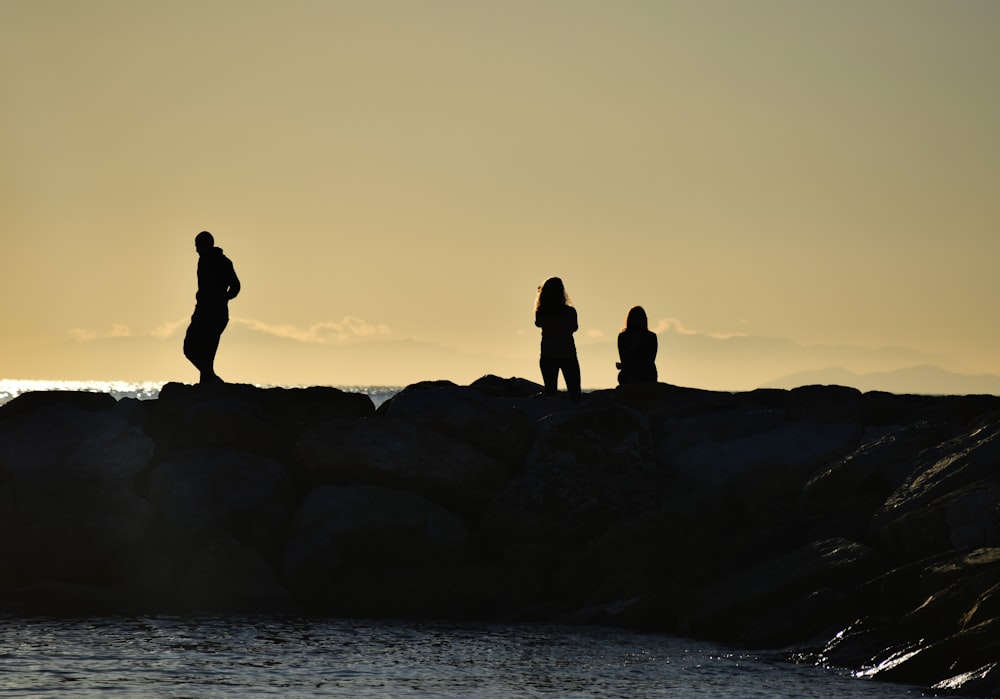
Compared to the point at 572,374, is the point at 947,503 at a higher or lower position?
lower

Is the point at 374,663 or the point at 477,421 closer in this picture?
the point at 374,663

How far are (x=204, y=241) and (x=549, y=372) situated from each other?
21.1 ft

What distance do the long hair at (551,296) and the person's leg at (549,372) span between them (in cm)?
100

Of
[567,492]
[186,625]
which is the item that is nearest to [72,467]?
[186,625]

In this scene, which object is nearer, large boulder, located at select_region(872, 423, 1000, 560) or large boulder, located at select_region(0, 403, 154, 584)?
large boulder, located at select_region(872, 423, 1000, 560)

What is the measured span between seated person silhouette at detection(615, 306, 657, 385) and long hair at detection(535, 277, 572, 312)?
1662mm

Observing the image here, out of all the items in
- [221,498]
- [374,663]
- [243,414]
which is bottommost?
[374,663]

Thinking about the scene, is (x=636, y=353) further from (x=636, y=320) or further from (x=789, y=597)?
(x=789, y=597)

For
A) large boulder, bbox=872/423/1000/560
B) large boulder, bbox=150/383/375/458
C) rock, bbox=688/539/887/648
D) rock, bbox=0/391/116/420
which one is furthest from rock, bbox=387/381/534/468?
large boulder, bbox=872/423/1000/560

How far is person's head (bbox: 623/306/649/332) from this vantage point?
2814cm

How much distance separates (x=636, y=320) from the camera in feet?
92.6

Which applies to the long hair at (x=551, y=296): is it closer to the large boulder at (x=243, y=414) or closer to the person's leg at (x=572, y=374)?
the person's leg at (x=572, y=374)

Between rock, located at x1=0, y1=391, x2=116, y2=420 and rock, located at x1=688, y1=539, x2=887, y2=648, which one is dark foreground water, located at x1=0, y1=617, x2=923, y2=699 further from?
rock, located at x1=0, y1=391, x2=116, y2=420

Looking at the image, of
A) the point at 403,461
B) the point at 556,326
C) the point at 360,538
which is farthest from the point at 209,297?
the point at 556,326
